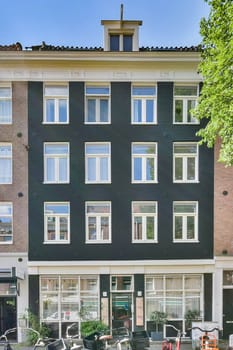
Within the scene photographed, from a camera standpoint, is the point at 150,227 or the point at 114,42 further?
the point at 114,42

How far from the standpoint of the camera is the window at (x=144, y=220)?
14703 millimetres

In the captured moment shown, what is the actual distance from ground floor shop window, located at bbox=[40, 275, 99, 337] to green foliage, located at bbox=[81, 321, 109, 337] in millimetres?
379

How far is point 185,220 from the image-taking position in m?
14.8

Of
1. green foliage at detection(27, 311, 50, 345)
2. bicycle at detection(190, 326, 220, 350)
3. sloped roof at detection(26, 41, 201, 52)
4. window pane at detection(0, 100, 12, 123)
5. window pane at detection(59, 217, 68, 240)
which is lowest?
green foliage at detection(27, 311, 50, 345)

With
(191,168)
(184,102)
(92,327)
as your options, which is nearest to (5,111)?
(184,102)

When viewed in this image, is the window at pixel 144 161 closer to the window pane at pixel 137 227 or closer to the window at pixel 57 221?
the window pane at pixel 137 227

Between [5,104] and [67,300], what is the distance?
30.2 ft

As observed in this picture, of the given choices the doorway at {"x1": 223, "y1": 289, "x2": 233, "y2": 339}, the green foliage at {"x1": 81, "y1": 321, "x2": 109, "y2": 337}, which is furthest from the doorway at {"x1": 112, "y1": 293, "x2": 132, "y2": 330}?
the doorway at {"x1": 223, "y1": 289, "x2": 233, "y2": 339}

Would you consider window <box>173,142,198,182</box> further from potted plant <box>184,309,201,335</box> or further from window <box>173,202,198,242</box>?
potted plant <box>184,309,201,335</box>

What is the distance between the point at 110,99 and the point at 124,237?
20.5 ft

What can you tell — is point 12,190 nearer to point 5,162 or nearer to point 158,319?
point 5,162

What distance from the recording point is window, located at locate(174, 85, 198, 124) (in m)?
14.9

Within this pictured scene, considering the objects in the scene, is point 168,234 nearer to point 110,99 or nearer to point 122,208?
point 122,208

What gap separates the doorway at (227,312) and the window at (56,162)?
8.92 m
